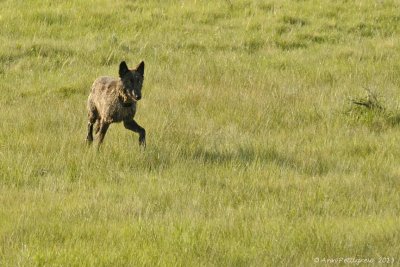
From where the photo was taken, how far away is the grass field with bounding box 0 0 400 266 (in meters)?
6.77

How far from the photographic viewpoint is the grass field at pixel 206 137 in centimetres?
677

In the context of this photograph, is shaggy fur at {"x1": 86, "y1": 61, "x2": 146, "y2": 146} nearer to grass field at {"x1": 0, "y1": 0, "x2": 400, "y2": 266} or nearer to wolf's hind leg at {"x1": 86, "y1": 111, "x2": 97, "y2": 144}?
wolf's hind leg at {"x1": 86, "y1": 111, "x2": 97, "y2": 144}

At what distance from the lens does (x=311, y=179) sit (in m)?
8.62

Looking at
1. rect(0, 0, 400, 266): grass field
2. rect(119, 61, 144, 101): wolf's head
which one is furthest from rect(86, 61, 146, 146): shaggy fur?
rect(0, 0, 400, 266): grass field

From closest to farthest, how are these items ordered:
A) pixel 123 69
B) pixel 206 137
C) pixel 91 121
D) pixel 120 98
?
1. pixel 123 69
2. pixel 120 98
3. pixel 206 137
4. pixel 91 121

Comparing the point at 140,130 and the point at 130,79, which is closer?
the point at 130,79

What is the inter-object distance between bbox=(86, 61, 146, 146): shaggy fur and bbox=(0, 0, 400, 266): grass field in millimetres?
294

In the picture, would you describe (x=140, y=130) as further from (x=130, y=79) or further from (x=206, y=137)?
(x=206, y=137)

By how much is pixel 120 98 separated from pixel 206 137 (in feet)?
4.24

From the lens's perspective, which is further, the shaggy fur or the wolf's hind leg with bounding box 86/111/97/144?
the wolf's hind leg with bounding box 86/111/97/144

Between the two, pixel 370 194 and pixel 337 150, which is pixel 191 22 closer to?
pixel 337 150

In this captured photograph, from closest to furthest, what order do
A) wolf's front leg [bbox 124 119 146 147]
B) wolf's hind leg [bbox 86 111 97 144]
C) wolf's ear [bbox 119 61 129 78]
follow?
wolf's ear [bbox 119 61 129 78]
wolf's front leg [bbox 124 119 146 147]
wolf's hind leg [bbox 86 111 97 144]

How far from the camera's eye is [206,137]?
10328 millimetres

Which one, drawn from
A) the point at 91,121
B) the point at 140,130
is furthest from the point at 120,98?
the point at 91,121
